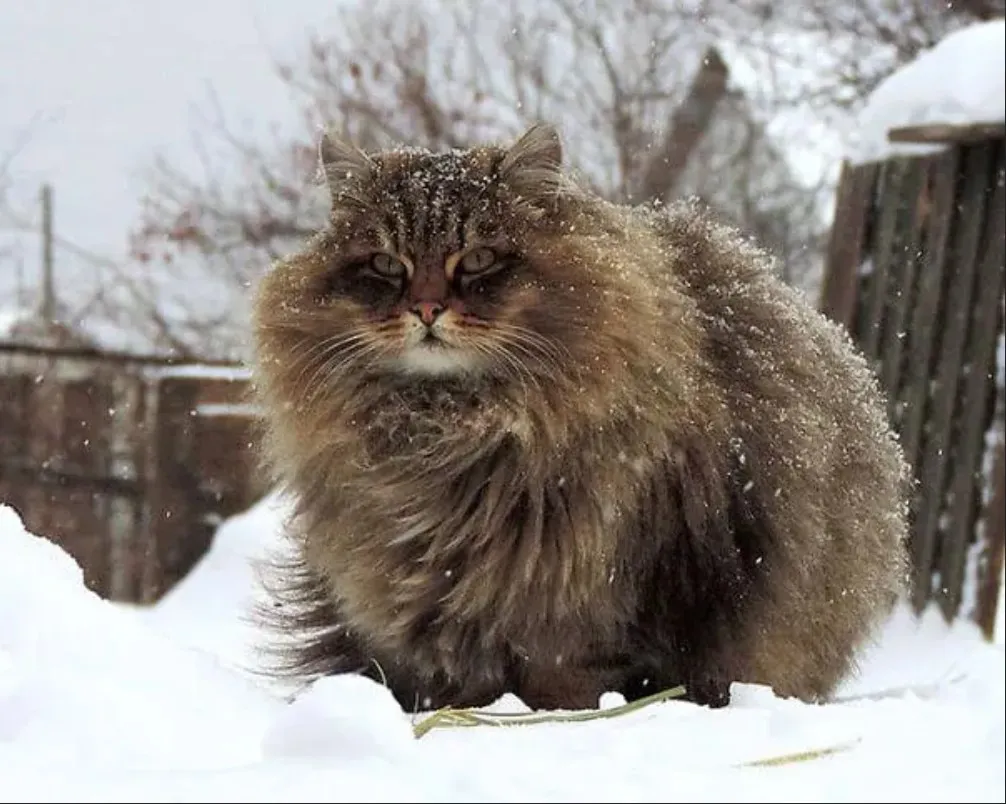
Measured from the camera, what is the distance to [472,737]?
1358 mm

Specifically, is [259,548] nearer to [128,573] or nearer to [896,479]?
[128,573]

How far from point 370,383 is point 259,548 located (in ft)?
10.1

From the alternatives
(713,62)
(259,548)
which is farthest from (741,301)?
(713,62)

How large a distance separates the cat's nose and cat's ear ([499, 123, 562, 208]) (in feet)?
1.02

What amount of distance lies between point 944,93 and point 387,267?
9.39ft

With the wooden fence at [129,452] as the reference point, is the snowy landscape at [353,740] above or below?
above

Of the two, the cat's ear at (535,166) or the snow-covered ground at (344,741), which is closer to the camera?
the snow-covered ground at (344,741)

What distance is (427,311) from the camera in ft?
6.61

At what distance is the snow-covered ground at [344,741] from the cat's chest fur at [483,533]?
0.71ft

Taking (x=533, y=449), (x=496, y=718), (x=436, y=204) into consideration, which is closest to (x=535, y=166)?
(x=436, y=204)

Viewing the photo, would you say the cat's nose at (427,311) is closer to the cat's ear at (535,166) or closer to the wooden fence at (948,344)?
the cat's ear at (535,166)

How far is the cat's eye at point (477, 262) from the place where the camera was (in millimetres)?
2084

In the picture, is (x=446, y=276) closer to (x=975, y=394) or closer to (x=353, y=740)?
(x=353, y=740)

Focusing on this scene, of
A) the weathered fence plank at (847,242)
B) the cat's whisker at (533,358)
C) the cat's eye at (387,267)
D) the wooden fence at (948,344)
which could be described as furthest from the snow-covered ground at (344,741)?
the weathered fence plank at (847,242)
